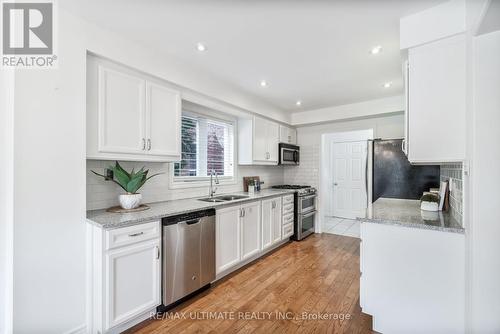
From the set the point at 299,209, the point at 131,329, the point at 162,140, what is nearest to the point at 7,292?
the point at 131,329

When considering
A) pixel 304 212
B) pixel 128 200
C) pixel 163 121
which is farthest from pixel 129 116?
pixel 304 212

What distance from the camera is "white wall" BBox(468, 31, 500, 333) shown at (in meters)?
1.32

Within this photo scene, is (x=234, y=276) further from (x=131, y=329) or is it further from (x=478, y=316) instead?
(x=478, y=316)

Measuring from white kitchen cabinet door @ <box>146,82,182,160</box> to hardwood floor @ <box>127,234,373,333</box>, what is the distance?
152 centimetres

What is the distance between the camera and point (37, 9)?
61.7 inches

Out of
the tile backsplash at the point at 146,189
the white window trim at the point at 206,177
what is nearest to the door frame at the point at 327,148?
the tile backsplash at the point at 146,189

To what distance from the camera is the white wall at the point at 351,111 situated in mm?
3627

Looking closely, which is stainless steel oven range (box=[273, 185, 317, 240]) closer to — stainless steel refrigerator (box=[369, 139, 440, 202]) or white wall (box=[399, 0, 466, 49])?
stainless steel refrigerator (box=[369, 139, 440, 202])

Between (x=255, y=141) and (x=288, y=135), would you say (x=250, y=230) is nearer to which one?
(x=255, y=141)

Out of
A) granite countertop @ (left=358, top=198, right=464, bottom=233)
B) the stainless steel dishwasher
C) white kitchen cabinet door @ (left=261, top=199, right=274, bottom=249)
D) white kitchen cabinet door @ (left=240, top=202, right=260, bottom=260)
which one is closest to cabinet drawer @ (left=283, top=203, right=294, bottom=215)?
white kitchen cabinet door @ (left=261, top=199, right=274, bottom=249)

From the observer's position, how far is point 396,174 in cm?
330

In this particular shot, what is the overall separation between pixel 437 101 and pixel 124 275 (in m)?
2.68

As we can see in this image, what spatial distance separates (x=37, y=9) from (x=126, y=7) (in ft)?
1.89

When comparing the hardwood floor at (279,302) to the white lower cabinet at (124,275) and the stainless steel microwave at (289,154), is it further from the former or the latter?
the stainless steel microwave at (289,154)
